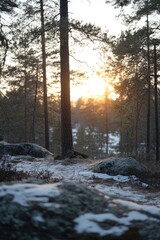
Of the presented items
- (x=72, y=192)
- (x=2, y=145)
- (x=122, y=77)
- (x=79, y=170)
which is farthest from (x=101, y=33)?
(x=122, y=77)

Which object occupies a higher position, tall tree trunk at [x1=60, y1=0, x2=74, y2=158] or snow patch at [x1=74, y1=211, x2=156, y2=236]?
tall tree trunk at [x1=60, y1=0, x2=74, y2=158]

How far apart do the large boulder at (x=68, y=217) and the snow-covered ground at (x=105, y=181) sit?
2.63m

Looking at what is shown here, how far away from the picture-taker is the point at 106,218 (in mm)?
4133

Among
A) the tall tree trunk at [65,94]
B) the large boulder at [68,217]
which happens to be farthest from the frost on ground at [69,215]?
the tall tree trunk at [65,94]

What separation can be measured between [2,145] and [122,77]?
12125 millimetres

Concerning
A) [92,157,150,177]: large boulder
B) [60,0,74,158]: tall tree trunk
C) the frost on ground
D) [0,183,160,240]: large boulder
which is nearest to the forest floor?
[92,157,150,177]: large boulder

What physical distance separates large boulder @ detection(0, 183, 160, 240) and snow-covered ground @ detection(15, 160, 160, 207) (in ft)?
8.63

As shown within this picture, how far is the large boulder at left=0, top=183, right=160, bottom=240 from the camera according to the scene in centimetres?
395

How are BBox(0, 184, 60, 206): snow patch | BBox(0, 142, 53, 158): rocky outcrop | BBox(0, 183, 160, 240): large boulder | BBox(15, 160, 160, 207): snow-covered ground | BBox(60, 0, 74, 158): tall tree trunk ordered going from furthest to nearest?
BBox(0, 142, 53, 158): rocky outcrop
BBox(60, 0, 74, 158): tall tree trunk
BBox(15, 160, 160, 207): snow-covered ground
BBox(0, 184, 60, 206): snow patch
BBox(0, 183, 160, 240): large boulder

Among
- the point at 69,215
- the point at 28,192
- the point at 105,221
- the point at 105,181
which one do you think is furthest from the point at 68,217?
the point at 105,181

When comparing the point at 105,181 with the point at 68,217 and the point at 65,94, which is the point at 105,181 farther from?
the point at 65,94

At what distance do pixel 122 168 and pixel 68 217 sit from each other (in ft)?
22.3

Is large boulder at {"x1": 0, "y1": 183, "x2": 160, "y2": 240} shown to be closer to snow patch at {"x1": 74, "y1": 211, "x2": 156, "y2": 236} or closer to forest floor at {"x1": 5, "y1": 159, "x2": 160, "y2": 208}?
snow patch at {"x1": 74, "y1": 211, "x2": 156, "y2": 236}

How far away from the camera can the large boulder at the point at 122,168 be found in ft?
34.7
